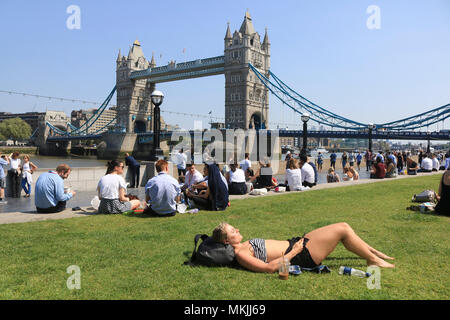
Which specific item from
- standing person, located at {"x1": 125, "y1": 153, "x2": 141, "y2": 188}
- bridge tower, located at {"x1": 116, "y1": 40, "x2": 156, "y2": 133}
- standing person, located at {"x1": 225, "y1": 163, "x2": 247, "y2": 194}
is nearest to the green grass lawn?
standing person, located at {"x1": 225, "y1": 163, "x2": 247, "y2": 194}

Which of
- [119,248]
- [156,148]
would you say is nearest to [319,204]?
[119,248]

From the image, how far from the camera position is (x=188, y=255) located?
3.89 metres

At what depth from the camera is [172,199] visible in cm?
609

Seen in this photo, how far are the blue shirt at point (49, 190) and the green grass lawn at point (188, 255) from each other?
2.85ft

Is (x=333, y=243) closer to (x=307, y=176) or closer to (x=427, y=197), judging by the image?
(x=427, y=197)

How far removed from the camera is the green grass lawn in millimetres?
2922

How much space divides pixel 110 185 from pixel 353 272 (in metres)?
4.36

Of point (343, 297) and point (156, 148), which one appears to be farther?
point (156, 148)

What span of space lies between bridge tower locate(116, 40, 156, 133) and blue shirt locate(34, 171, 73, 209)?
254 feet

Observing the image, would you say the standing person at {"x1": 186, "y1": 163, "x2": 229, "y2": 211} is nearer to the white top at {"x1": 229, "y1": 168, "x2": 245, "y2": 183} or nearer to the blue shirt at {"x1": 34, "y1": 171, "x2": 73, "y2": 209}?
the white top at {"x1": 229, "y1": 168, "x2": 245, "y2": 183}

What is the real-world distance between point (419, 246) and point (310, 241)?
1.65 m

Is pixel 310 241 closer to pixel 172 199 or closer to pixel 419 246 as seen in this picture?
pixel 419 246

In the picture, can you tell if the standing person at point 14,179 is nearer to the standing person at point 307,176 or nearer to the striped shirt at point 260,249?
the standing person at point 307,176

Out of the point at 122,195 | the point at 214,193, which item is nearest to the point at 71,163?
Answer: the point at 122,195
